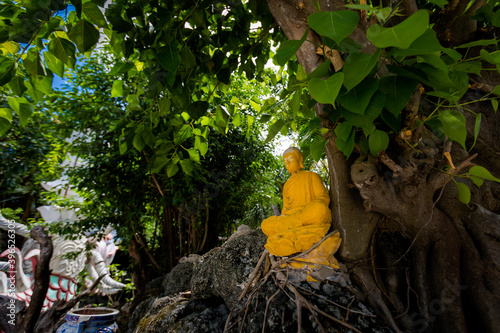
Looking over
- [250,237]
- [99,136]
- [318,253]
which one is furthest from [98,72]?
[318,253]

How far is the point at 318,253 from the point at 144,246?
3.38 meters

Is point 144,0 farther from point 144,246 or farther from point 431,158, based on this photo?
point 144,246

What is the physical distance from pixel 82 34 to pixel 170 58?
289 mm

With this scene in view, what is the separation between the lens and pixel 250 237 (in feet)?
6.11

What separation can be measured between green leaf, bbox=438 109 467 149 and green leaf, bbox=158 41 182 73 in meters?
0.89

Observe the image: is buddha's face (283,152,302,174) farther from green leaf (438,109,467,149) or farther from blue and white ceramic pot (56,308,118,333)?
blue and white ceramic pot (56,308,118,333)

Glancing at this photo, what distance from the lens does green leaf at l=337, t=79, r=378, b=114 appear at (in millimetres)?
634

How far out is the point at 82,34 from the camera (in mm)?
908

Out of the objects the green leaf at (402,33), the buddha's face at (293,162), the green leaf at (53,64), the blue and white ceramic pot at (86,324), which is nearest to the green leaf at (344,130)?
the green leaf at (402,33)

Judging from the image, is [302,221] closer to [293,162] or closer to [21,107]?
[293,162]

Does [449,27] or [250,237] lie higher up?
[449,27]

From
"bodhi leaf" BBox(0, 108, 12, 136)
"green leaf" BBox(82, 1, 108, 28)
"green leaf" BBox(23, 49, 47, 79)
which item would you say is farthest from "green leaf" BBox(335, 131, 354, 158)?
"bodhi leaf" BBox(0, 108, 12, 136)

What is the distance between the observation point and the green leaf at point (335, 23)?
49 cm

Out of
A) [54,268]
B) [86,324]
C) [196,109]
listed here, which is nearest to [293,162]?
[196,109]
